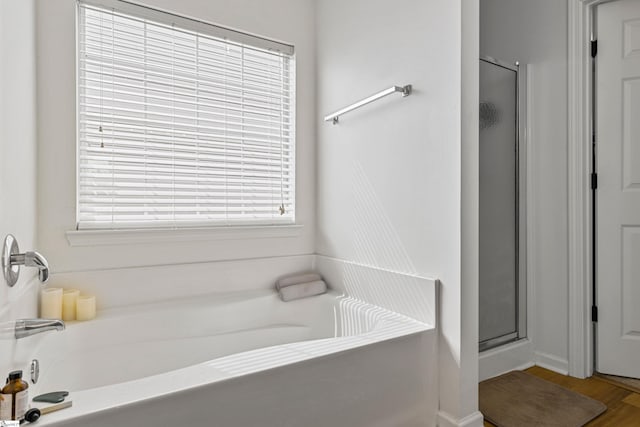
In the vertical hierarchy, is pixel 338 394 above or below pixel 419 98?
below

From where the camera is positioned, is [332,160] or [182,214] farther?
[332,160]

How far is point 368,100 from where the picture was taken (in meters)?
1.83

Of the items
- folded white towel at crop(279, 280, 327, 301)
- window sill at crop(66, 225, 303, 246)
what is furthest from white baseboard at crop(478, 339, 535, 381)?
window sill at crop(66, 225, 303, 246)

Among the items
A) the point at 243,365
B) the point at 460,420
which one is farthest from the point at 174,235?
the point at 460,420

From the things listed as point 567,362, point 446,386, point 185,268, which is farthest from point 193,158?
point 567,362

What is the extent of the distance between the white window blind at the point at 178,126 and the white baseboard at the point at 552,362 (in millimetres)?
1719

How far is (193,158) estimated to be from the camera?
2.03 m

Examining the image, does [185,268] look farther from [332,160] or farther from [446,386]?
[446,386]

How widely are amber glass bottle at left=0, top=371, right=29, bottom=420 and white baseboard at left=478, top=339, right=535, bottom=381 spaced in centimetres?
196

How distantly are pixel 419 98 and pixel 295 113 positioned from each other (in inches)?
36.1

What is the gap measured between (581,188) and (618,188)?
0.17m

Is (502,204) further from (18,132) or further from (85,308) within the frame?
(18,132)

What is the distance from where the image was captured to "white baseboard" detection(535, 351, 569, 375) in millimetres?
2133

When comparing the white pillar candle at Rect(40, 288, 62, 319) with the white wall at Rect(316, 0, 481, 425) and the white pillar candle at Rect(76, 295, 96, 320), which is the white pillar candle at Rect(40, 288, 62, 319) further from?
the white wall at Rect(316, 0, 481, 425)
